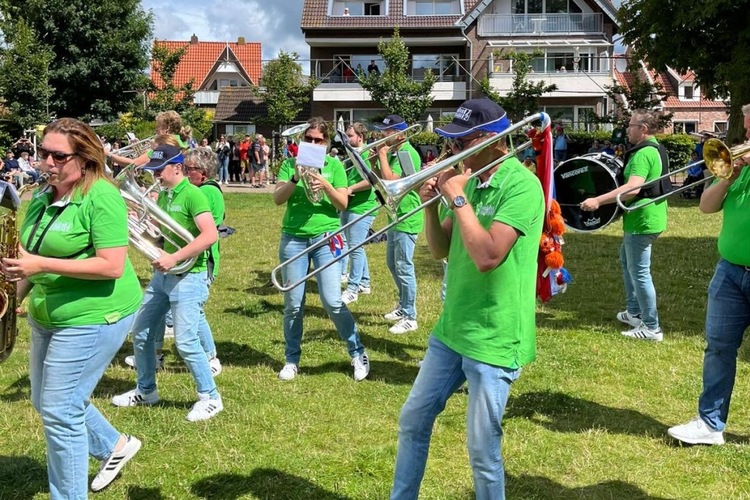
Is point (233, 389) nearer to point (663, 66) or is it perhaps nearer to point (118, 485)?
point (118, 485)

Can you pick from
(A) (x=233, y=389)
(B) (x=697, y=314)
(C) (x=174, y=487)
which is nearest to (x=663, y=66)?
→ (B) (x=697, y=314)

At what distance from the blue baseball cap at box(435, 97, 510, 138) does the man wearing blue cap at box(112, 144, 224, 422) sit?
2.29 m

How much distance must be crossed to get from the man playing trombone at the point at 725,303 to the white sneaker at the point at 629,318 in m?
2.88

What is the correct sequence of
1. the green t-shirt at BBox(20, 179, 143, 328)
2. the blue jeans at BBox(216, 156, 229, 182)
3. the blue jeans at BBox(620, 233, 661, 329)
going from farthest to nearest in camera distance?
the blue jeans at BBox(216, 156, 229, 182), the blue jeans at BBox(620, 233, 661, 329), the green t-shirt at BBox(20, 179, 143, 328)

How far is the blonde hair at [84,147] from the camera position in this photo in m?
3.42

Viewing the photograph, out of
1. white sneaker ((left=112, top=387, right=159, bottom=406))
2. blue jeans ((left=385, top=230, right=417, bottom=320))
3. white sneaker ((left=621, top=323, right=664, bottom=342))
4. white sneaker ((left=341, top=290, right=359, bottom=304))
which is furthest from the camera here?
white sneaker ((left=341, top=290, right=359, bottom=304))

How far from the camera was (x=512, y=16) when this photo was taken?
39.0m

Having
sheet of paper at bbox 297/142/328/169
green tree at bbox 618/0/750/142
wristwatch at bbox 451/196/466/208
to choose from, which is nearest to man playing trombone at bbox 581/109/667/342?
sheet of paper at bbox 297/142/328/169

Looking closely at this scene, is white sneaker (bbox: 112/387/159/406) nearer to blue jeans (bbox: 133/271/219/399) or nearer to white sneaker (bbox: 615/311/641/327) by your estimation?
blue jeans (bbox: 133/271/219/399)

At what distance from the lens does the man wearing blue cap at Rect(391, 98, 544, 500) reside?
9.84 feet

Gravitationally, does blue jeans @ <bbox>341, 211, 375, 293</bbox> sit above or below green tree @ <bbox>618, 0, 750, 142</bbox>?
below

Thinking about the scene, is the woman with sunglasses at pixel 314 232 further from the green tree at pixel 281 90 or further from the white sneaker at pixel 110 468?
the green tree at pixel 281 90

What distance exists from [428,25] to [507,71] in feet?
16.9

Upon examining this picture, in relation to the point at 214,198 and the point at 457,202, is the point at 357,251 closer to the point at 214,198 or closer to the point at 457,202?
the point at 214,198
